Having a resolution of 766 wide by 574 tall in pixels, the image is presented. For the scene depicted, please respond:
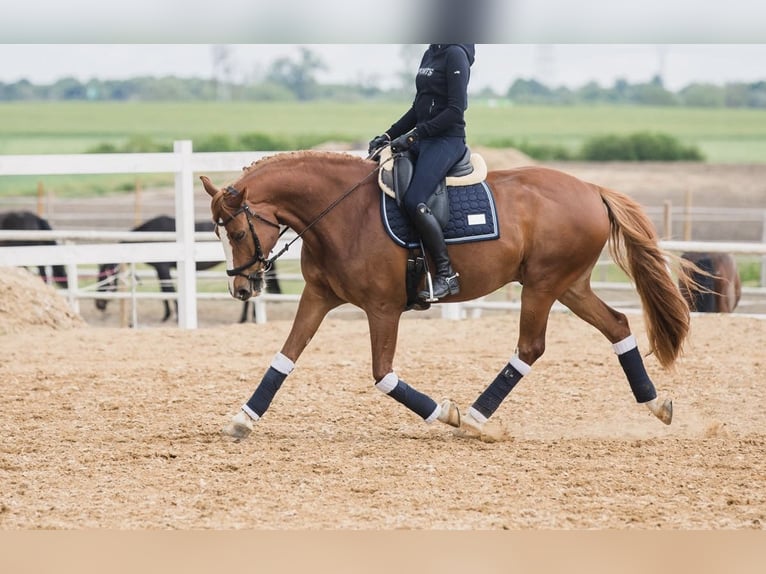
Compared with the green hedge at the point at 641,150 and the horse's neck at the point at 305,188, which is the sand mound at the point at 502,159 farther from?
the horse's neck at the point at 305,188

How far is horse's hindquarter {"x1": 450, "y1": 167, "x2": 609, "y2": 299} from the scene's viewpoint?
5.11 metres

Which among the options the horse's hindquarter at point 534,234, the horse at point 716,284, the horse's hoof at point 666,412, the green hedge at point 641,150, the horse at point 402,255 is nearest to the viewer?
the horse at point 402,255

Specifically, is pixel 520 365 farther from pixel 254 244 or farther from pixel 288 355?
pixel 254 244

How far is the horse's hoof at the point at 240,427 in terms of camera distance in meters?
5.18

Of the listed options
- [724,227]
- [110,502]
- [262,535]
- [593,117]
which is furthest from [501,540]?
[593,117]

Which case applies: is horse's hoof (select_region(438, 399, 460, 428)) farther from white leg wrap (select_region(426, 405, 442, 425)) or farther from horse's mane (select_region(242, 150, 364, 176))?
horse's mane (select_region(242, 150, 364, 176))

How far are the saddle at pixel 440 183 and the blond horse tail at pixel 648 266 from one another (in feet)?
2.58

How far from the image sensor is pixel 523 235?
16.9 feet

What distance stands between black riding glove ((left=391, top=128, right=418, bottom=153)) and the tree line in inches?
4013

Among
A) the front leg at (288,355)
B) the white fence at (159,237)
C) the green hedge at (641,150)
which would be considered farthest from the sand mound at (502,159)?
the front leg at (288,355)

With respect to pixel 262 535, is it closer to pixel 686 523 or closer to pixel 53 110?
pixel 686 523

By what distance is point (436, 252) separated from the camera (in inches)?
196

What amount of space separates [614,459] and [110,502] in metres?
2.40

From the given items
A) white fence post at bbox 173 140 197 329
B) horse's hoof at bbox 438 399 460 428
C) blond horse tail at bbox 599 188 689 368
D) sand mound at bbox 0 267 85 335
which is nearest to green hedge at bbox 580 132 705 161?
white fence post at bbox 173 140 197 329
